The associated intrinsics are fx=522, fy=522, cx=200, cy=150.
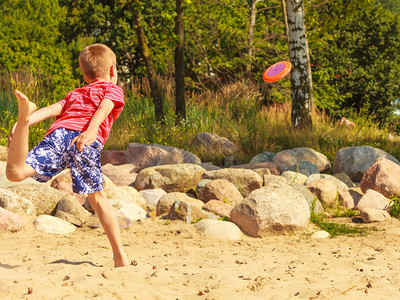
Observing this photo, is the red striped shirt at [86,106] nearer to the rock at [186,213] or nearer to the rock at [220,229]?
the rock at [220,229]

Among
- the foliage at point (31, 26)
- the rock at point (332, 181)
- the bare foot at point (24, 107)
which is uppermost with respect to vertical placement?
the foliage at point (31, 26)

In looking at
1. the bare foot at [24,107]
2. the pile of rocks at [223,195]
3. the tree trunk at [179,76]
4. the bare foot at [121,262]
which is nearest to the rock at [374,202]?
the pile of rocks at [223,195]

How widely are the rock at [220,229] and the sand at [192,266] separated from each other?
0.10 meters

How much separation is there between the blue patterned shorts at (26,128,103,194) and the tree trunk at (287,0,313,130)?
7.49 m

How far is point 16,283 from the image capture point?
9.79 feet

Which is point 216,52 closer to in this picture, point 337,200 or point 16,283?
point 337,200

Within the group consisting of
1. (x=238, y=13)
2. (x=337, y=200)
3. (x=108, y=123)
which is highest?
(x=238, y=13)

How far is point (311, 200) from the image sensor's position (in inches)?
239

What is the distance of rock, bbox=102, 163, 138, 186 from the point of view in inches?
300

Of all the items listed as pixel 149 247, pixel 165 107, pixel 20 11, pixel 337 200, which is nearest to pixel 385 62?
pixel 165 107

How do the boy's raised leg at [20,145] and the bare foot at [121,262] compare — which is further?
the bare foot at [121,262]

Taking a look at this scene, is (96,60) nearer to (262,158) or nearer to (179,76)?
(262,158)

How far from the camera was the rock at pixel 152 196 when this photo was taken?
20.4ft

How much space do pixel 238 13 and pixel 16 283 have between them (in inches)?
544
